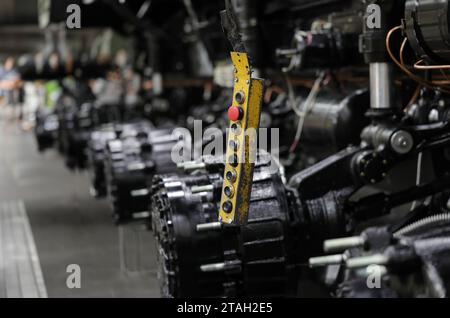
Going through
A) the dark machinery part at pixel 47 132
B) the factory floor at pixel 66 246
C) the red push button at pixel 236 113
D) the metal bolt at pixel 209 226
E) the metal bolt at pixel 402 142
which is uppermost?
the red push button at pixel 236 113

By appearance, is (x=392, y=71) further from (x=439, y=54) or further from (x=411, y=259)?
(x=411, y=259)

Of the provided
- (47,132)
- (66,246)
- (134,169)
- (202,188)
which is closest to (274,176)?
(202,188)

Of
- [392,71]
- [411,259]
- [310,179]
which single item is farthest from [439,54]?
[411,259]

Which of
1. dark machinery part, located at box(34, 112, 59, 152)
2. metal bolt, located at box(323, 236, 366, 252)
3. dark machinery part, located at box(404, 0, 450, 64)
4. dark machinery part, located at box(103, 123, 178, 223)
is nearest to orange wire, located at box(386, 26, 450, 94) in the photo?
dark machinery part, located at box(404, 0, 450, 64)

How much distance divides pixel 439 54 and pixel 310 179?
25.5 inches

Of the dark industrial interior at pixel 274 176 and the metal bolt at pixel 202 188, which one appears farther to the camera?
the metal bolt at pixel 202 188

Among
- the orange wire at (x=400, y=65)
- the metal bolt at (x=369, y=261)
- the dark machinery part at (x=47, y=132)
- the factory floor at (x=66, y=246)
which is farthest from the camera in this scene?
the dark machinery part at (x=47, y=132)

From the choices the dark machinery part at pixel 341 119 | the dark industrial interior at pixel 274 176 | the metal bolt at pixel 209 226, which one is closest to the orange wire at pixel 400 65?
the dark industrial interior at pixel 274 176

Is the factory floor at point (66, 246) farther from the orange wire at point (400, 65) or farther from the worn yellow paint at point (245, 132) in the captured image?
the orange wire at point (400, 65)

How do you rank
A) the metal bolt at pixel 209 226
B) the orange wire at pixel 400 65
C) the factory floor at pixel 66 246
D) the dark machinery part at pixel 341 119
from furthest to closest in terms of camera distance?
1. the factory floor at pixel 66 246
2. the dark machinery part at pixel 341 119
3. the orange wire at pixel 400 65
4. the metal bolt at pixel 209 226

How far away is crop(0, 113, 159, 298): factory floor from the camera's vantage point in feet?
11.4

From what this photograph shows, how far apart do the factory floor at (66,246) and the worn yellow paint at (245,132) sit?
129 centimetres

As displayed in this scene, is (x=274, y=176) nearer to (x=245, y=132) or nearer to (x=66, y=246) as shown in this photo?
(x=245, y=132)

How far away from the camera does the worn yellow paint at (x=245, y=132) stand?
193 cm
